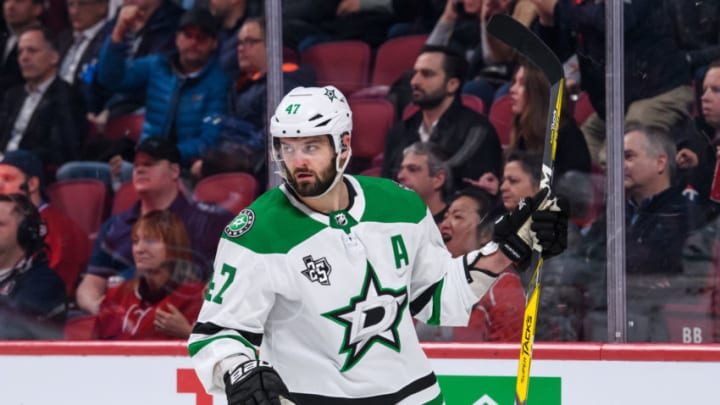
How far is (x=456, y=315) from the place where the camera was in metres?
2.91

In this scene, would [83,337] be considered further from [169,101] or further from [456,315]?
[456,315]

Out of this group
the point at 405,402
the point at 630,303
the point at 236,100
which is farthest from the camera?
the point at 236,100

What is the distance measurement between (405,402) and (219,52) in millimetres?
1966

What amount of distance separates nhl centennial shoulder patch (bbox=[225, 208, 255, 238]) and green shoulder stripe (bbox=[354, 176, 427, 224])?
24 cm

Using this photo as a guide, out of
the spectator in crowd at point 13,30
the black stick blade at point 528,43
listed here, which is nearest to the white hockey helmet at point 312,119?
the black stick blade at point 528,43

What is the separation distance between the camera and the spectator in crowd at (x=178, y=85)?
4441 mm

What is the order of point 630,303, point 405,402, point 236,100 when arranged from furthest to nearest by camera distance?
1. point 236,100
2. point 630,303
3. point 405,402

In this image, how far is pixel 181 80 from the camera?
14.8 feet

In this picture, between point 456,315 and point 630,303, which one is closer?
point 456,315

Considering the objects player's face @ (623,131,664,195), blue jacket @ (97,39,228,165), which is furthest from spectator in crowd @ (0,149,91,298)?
player's face @ (623,131,664,195)

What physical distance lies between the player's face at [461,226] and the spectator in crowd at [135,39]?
114cm

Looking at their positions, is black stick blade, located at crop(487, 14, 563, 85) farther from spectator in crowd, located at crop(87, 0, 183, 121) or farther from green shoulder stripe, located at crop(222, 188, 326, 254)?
spectator in crowd, located at crop(87, 0, 183, 121)

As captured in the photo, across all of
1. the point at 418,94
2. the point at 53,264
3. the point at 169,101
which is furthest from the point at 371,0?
the point at 53,264

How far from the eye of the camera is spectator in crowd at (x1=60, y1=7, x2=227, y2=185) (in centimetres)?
444
